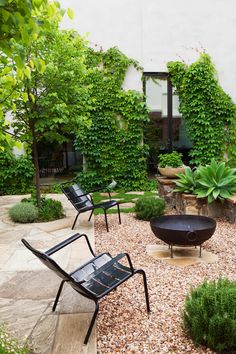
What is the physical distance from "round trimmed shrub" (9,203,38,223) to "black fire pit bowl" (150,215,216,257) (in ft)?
9.10

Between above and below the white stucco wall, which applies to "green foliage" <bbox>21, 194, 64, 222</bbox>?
below

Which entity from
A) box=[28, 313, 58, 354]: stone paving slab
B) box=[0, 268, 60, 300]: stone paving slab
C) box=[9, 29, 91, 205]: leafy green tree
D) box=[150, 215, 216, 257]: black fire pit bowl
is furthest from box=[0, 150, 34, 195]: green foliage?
box=[28, 313, 58, 354]: stone paving slab

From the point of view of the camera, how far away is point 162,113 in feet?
35.0

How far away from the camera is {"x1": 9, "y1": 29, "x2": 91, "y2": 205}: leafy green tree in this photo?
20.1 ft

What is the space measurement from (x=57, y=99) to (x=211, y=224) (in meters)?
Result: 3.54

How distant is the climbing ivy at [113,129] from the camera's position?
996cm

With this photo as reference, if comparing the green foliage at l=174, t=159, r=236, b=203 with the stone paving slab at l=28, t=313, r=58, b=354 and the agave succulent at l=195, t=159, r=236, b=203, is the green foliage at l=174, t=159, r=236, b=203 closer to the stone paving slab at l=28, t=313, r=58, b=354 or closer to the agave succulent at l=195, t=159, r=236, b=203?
the agave succulent at l=195, t=159, r=236, b=203

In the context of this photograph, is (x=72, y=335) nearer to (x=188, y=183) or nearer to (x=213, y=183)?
(x=213, y=183)

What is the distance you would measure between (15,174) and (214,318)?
8.15 m

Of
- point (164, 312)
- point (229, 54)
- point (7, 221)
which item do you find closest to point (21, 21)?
point (164, 312)

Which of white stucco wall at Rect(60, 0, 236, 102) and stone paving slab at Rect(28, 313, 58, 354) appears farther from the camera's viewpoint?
white stucco wall at Rect(60, 0, 236, 102)

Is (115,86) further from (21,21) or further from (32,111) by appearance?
(21,21)

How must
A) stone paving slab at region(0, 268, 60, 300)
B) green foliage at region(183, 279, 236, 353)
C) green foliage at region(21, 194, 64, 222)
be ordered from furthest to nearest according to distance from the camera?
green foliage at region(21, 194, 64, 222), stone paving slab at region(0, 268, 60, 300), green foliage at region(183, 279, 236, 353)

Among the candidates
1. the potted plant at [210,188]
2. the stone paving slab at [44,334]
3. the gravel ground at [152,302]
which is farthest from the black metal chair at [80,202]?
the stone paving slab at [44,334]
